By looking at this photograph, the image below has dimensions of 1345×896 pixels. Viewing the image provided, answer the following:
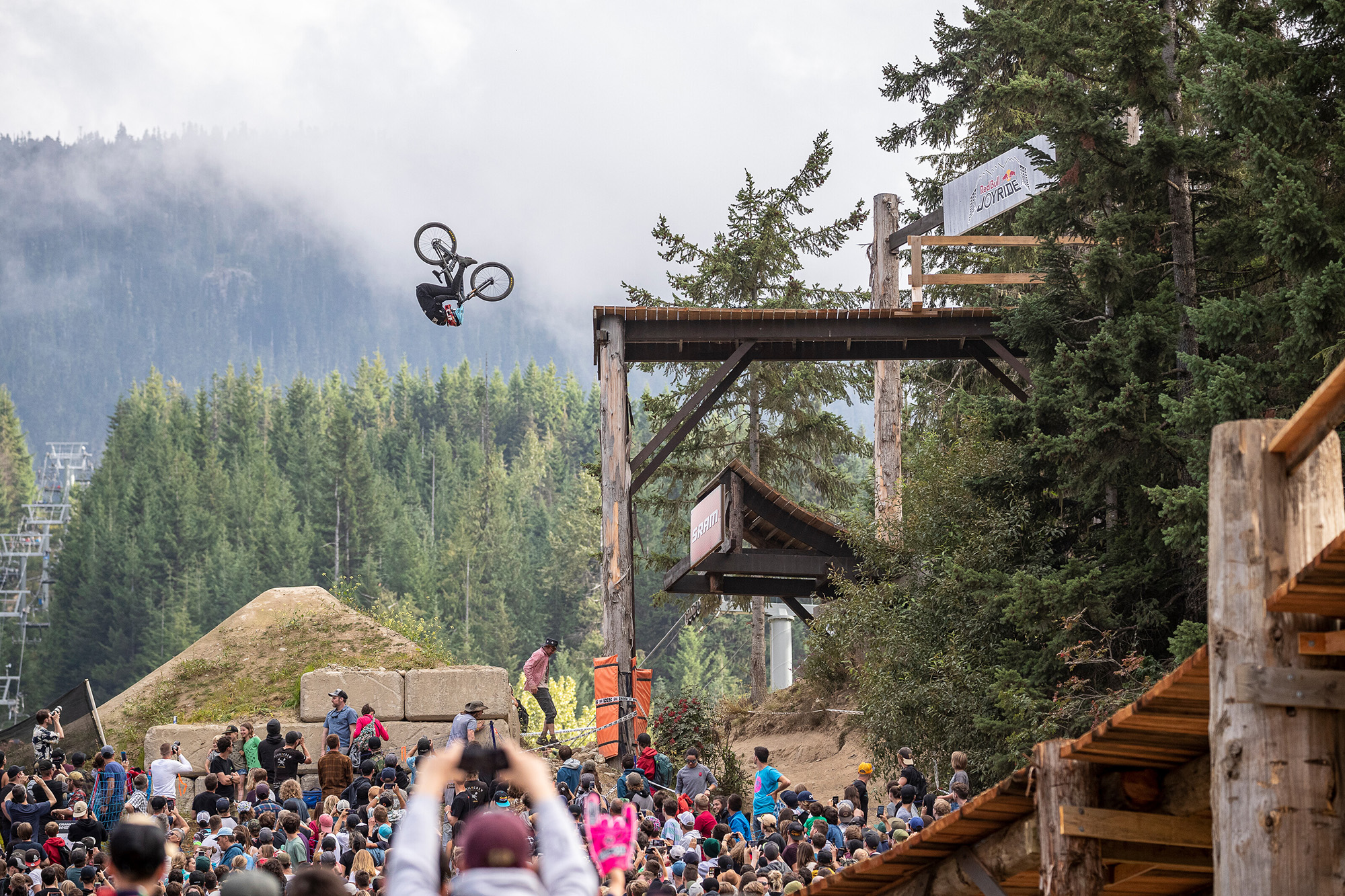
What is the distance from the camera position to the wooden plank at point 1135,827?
539 centimetres

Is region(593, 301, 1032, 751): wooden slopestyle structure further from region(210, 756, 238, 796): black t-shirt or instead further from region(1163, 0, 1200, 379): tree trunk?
region(210, 756, 238, 796): black t-shirt

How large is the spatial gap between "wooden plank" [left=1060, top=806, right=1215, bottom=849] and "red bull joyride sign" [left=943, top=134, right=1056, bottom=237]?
1282 cm

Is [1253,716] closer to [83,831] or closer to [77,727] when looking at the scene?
[83,831]

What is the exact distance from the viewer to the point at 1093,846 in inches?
213

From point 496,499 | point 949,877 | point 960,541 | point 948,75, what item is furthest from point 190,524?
point 949,877

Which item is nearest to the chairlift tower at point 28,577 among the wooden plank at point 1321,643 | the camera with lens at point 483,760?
the wooden plank at point 1321,643

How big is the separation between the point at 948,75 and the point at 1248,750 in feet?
81.8

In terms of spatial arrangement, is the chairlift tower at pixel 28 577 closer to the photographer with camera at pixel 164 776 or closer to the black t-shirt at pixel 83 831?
the photographer with camera at pixel 164 776

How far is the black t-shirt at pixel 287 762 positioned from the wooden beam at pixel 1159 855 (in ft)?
35.0

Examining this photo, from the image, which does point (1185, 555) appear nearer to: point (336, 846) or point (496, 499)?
point (336, 846)

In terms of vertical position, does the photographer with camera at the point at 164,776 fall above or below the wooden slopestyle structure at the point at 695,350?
below

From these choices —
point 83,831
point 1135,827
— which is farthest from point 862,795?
point 83,831

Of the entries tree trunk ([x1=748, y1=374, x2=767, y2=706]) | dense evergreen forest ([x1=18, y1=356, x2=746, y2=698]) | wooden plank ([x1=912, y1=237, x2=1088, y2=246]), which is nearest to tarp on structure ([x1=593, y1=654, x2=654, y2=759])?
wooden plank ([x1=912, y1=237, x2=1088, y2=246])

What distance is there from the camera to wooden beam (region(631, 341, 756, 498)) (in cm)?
1905
